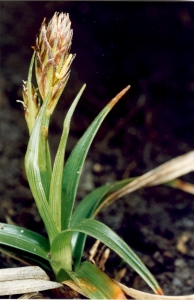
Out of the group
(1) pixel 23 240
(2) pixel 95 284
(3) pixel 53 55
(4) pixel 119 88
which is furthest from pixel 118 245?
(4) pixel 119 88

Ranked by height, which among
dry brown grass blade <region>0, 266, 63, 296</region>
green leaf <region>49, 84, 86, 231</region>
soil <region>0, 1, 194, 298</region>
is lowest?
dry brown grass blade <region>0, 266, 63, 296</region>

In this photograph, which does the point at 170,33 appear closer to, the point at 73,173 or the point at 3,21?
the point at 3,21

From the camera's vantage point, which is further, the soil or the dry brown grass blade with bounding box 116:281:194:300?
the soil

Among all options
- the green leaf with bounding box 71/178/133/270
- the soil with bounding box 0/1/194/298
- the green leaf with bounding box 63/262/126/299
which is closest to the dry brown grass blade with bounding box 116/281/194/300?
the green leaf with bounding box 63/262/126/299

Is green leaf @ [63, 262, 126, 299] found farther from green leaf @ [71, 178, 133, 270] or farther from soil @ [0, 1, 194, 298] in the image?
soil @ [0, 1, 194, 298]

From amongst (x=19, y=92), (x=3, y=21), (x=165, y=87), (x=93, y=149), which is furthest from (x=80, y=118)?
(x=3, y=21)

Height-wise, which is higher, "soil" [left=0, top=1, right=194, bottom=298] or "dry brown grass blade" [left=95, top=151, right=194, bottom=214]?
"soil" [left=0, top=1, right=194, bottom=298]

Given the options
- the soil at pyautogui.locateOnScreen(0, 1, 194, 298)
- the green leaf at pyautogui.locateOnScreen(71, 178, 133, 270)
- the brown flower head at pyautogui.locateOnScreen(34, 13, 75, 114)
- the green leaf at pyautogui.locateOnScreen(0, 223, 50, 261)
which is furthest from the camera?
the soil at pyautogui.locateOnScreen(0, 1, 194, 298)
